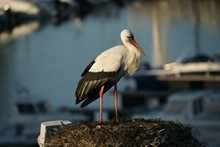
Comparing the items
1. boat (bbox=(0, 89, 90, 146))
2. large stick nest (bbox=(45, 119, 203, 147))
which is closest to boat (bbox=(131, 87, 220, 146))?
boat (bbox=(0, 89, 90, 146))

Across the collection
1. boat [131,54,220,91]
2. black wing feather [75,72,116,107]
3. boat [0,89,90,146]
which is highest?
black wing feather [75,72,116,107]

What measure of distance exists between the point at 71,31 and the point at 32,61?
65.6ft

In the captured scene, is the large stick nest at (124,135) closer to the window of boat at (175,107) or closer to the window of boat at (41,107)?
the window of boat at (175,107)

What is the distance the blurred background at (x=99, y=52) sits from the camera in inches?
802

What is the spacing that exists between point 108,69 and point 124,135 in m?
0.97

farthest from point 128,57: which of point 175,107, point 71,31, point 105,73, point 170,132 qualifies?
point 71,31

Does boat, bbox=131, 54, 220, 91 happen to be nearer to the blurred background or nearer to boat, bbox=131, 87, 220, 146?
the blurred background

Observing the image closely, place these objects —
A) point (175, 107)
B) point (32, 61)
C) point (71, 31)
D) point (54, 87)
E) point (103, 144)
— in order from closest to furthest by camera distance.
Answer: point (103, 144) → point (175, 107) → point (54, 87) → point (32, 61) → point (71, 31)

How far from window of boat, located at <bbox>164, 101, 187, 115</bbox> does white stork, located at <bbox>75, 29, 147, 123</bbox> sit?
1335 cm

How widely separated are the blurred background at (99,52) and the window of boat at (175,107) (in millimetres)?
31

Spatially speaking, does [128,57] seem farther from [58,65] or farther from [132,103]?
[58,65]

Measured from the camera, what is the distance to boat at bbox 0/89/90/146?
19.2 m

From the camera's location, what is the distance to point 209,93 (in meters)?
22.0

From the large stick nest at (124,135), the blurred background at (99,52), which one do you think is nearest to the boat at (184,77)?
the blurred background at (99,52)
